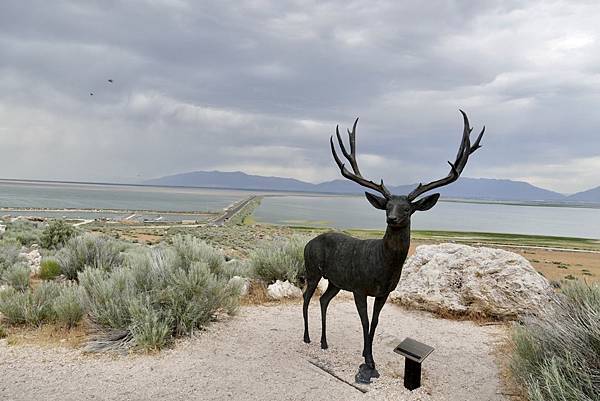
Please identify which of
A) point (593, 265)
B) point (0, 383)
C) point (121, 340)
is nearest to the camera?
point (0, 383)

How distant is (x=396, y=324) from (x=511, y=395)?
8.89 feet

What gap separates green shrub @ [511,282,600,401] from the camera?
3253mm

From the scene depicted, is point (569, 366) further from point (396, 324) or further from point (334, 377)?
point (396, 324)

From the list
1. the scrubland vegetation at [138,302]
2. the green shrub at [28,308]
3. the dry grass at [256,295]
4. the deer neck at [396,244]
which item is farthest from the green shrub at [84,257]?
the deer neck at [396,244]

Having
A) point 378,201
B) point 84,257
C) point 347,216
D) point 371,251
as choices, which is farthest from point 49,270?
point 347,216

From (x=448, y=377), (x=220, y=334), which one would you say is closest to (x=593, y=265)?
(x=448, y=377)

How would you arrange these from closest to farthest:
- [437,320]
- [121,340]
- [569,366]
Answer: [569,366]
[121,340]
[437,320]

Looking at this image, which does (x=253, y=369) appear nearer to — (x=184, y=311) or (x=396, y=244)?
(x=184, y=311)

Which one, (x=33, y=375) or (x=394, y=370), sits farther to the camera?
(x=394, y=370)

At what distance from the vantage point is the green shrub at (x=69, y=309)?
246 inches

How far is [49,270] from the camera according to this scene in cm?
981

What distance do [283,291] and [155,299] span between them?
3.16m

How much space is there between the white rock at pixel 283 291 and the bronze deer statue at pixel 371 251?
9.98 feet

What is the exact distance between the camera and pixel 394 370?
519cm
